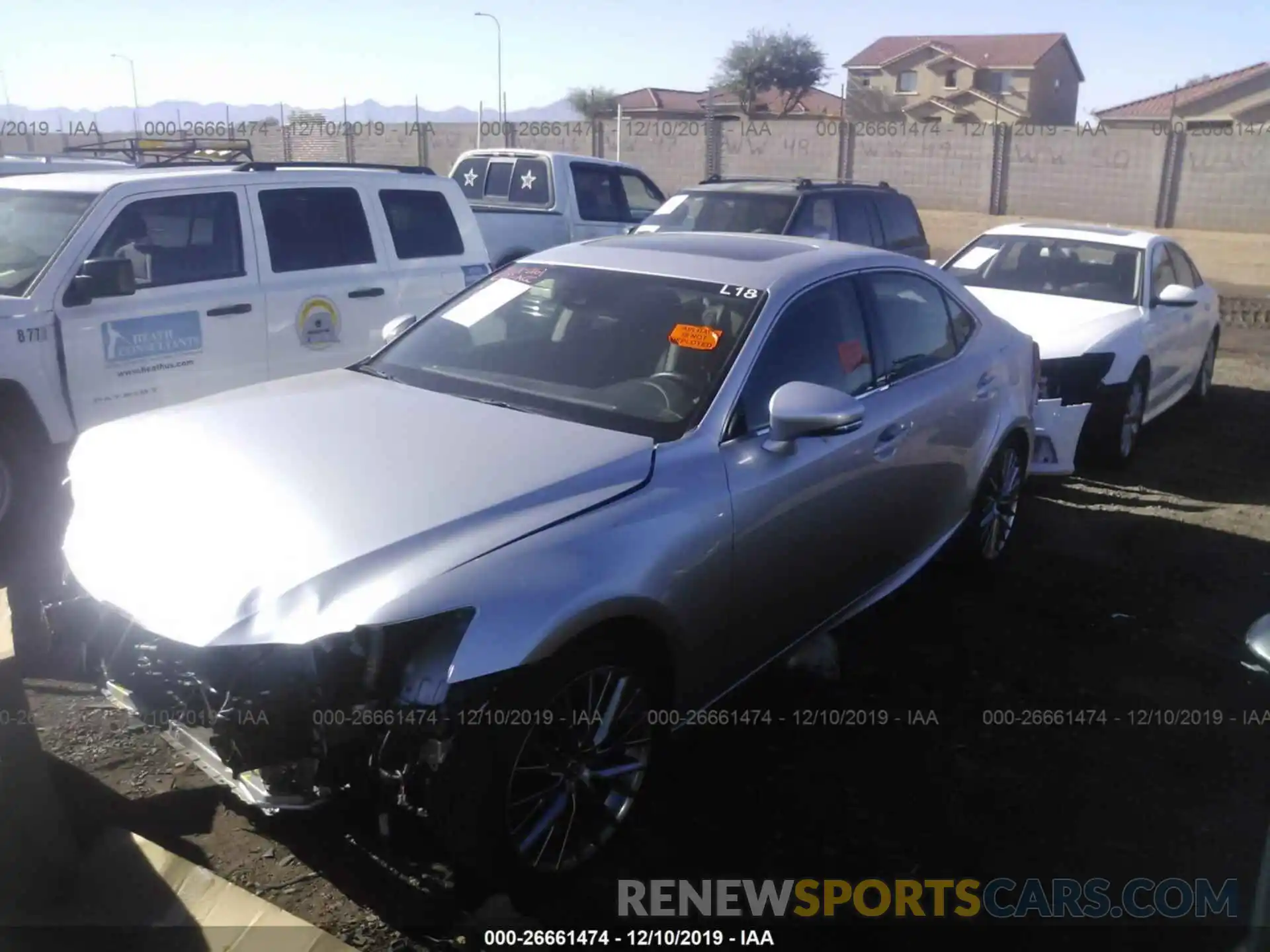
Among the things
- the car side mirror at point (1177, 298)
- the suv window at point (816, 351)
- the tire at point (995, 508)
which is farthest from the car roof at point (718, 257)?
the car side mirror at point (1177, 298)

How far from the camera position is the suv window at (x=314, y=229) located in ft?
22.0

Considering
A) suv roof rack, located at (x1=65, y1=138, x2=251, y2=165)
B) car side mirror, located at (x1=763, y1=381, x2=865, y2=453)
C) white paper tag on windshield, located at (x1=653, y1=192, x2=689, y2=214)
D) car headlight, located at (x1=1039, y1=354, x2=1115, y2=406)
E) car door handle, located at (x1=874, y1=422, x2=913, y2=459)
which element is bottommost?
car headlight, located at (x1=1039, y1=354, x2=1115, y2=406)

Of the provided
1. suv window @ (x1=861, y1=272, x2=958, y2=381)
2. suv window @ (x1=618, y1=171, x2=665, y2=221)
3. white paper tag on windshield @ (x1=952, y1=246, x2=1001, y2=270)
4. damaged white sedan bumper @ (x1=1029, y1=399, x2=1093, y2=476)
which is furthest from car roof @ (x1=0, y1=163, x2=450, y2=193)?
suv window @ (x1=618, y1=171, x2=665, y2=221)

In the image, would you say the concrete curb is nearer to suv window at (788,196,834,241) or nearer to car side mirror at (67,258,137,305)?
car side mirror at (67,258,137,305)

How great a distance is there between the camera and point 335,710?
2.70 meters

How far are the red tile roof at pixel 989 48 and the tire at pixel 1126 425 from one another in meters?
59.4

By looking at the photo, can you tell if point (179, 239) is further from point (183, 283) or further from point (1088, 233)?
point (1088, 233)

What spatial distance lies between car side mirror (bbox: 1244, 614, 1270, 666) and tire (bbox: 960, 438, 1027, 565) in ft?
11.2

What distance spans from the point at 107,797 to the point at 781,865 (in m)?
2.17

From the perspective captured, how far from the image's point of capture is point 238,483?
127 inches

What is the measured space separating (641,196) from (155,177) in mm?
8945

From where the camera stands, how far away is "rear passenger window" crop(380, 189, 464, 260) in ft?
24.5

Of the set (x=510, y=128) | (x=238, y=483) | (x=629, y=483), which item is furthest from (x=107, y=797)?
(x=510, y=128)

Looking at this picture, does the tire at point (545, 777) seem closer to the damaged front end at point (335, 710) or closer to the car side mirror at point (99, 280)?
the damaged front end at point (335, 710)
